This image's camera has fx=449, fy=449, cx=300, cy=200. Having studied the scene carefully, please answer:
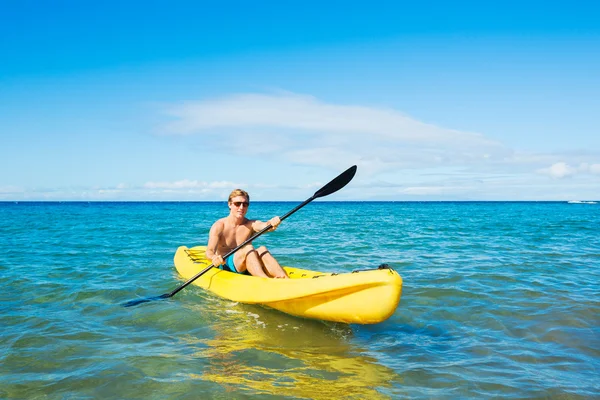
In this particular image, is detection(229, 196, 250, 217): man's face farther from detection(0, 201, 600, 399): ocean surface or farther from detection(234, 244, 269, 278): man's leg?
detection(0, 201, 600, 399): ocean surface

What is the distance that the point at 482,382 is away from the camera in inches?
136

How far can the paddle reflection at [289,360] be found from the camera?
336 cm

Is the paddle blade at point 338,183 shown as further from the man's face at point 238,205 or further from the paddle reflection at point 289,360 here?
the paddle reflection at point 289,360

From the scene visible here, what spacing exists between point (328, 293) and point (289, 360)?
862mm

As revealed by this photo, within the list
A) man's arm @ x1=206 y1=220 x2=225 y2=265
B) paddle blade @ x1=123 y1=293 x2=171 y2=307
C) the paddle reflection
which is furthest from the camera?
man's arm @ x1=206 y1=220 x2=225 y2=265

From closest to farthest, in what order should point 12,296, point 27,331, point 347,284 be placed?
point 347,284 → point 27,331 → point 12,296

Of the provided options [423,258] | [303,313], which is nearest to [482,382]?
[303,313]

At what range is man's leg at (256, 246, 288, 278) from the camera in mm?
5648

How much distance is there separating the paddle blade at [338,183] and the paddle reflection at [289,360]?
75.2 inches

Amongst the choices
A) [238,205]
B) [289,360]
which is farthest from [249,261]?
[289,360]

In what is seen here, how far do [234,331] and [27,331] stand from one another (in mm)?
2129

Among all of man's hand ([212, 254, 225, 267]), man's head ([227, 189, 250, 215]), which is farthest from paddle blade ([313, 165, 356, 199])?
man's hand ([212, 254, 225, 267])

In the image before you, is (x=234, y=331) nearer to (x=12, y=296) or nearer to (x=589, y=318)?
(x=12, y=296)

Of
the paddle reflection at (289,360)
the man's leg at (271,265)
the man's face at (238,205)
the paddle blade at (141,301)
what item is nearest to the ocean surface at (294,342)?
the paddle reflection at (289,360)
